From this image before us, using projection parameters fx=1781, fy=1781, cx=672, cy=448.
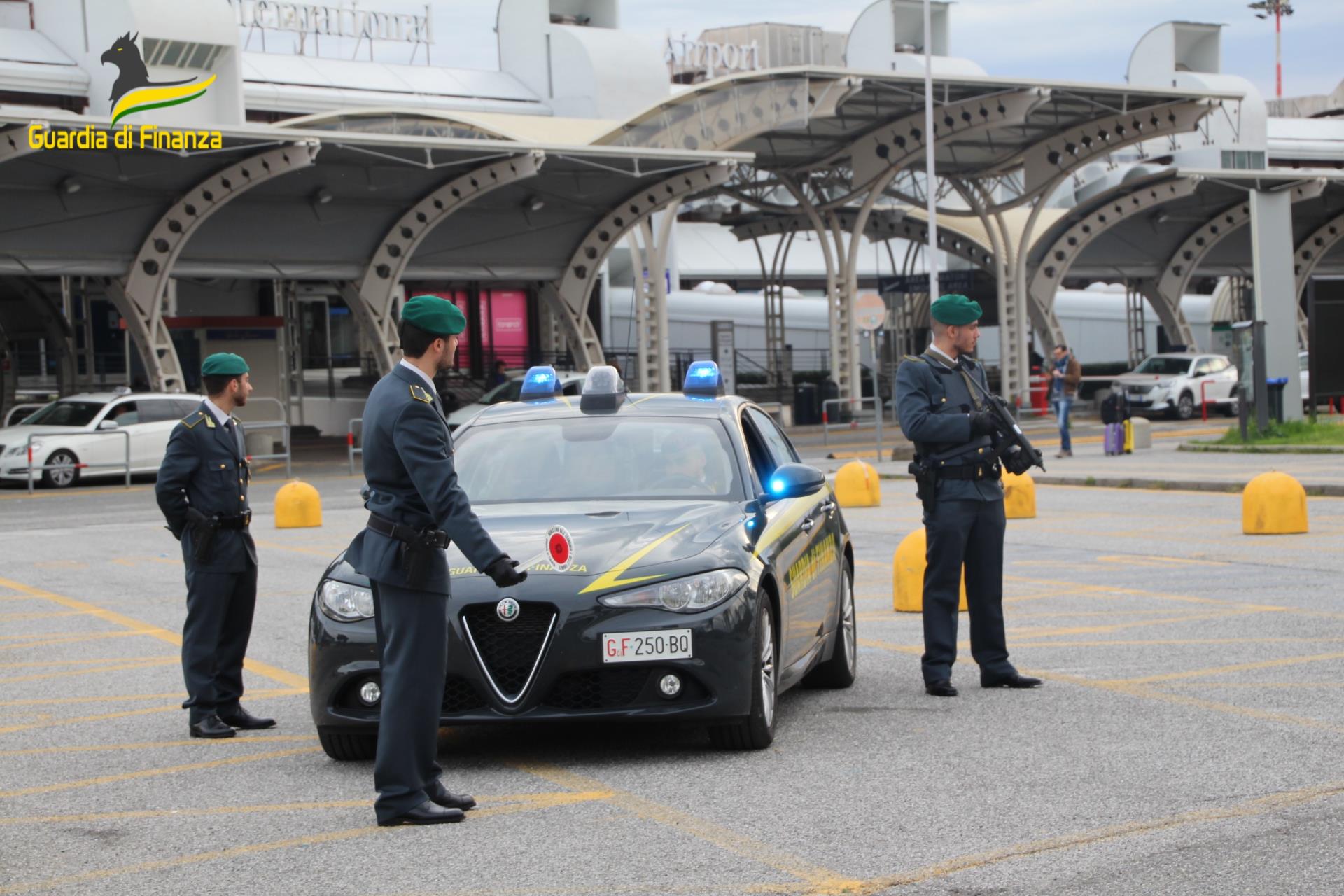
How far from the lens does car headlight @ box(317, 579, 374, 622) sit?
22.7ft

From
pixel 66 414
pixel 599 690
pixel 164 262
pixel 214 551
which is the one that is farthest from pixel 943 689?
pixel 164 262

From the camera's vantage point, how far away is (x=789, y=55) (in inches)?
2591

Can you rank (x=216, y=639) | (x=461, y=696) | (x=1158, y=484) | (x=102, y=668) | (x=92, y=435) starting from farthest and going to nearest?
1. (x=92, y=435)
2. (x=1158, y=484)
3. (x=102, y=668)
4. (x=216, y=639)
5. (x=461, y=696)

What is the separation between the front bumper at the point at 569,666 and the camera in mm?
6750

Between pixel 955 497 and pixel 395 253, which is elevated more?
pixel 395 253

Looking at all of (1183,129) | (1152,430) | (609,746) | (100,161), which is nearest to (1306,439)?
(1152,430)

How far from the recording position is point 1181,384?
4391cm

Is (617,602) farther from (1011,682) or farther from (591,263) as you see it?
(591,263)

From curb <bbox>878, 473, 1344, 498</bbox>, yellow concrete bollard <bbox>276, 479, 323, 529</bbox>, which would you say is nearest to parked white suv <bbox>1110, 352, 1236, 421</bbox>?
curb <bbox>878, 473, 1344, 498</bbox>

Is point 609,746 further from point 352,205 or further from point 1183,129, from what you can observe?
point 1183,129

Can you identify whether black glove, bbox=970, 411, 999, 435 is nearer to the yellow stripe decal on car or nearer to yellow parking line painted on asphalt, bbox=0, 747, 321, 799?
the yellow stripe decal on car

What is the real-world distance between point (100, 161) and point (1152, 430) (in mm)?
22920

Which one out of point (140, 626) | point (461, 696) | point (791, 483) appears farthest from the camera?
point (140, 626)

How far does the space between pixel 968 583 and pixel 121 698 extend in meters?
4.36
